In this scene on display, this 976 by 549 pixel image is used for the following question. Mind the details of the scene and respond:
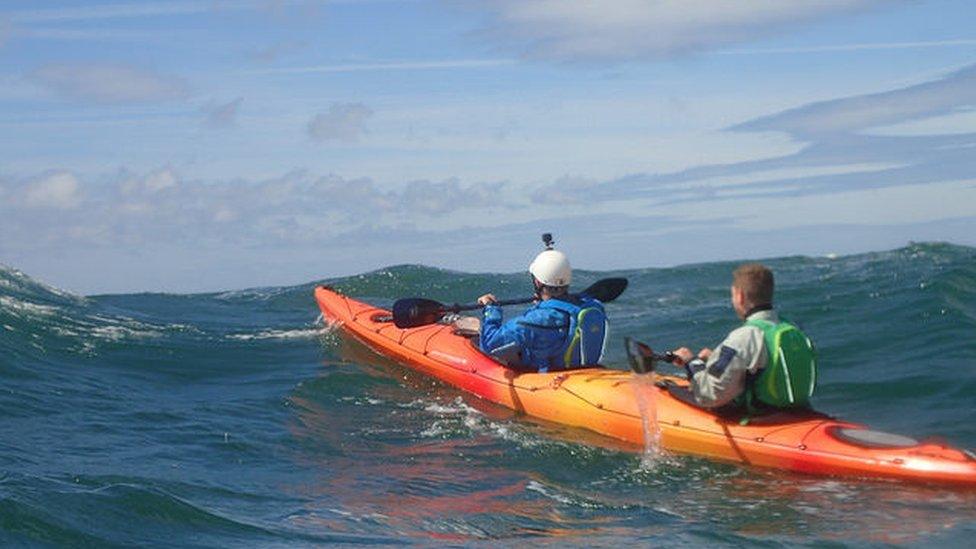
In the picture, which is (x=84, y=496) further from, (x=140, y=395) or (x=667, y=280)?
(x=667, y=280)

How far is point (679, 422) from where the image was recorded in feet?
27.2

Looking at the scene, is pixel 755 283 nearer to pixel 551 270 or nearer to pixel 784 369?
pixel 784 369

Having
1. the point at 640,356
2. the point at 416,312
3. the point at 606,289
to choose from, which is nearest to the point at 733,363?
the point at 640,356

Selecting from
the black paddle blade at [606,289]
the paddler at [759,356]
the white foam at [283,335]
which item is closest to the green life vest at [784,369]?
the paddler at [759,356]

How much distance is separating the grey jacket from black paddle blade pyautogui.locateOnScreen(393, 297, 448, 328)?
4354 mm

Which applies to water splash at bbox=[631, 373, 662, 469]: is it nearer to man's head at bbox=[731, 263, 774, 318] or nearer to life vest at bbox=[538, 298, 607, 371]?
life vest at bbox=[538, 298, 607, 371]

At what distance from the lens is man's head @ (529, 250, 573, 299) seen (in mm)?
9797

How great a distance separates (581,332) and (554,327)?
8.6 inches

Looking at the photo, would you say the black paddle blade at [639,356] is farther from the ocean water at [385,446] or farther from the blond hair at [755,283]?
the blond hair at [755,283]

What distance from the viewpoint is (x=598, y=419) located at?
9.05m

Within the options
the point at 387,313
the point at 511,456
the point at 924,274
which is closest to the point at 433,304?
the point at 387,313

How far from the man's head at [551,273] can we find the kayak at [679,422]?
0.67 m

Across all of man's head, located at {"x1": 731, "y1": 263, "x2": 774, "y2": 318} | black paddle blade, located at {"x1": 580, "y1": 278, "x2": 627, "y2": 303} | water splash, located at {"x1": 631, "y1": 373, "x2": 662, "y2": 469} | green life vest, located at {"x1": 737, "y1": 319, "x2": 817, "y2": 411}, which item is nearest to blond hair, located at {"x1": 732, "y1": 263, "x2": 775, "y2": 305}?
man's head, located at {"x1": 731, "y1": 263, "x2": 774, "y2": 318}

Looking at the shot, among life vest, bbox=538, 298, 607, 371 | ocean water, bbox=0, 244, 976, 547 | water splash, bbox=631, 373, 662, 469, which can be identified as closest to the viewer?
A: ocean water, bbox=0, 244, 976, 547
